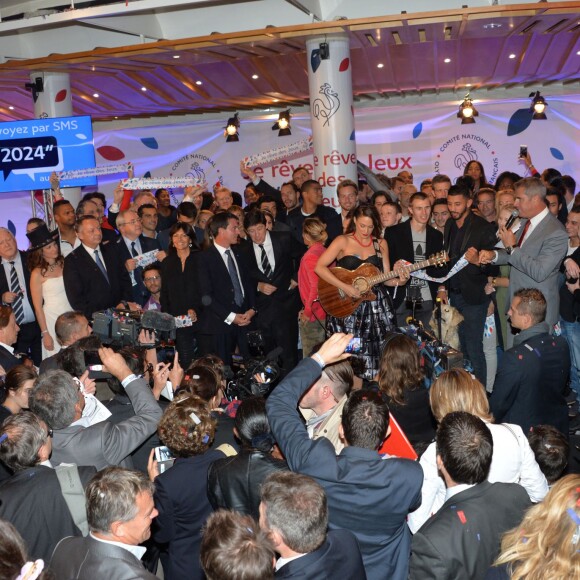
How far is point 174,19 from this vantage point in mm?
9164

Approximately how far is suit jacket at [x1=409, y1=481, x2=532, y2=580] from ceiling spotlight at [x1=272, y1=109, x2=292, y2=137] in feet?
33.8

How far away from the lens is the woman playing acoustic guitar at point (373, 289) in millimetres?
6672

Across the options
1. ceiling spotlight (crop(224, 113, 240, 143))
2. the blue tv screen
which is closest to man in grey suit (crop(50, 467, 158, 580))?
the blue tv screen

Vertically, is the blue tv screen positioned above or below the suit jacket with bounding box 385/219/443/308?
above

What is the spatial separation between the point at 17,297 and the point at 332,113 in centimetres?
390

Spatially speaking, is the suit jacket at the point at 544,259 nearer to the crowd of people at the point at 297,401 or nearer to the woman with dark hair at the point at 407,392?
the crowd of people at the point at 297,401

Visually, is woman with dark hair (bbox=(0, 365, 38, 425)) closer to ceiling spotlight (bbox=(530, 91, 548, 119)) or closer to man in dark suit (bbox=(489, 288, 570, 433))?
man in dark suit (bbox=(489, 288, 570, 433))

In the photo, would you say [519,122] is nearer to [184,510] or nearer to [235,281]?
[235,281]

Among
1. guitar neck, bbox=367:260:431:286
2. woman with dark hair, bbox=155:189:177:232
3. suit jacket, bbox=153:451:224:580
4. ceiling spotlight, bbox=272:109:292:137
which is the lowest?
suit jacket, bbox=153:451:224:580

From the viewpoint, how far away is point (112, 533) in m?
2.74

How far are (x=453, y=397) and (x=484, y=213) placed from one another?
15.0 feet

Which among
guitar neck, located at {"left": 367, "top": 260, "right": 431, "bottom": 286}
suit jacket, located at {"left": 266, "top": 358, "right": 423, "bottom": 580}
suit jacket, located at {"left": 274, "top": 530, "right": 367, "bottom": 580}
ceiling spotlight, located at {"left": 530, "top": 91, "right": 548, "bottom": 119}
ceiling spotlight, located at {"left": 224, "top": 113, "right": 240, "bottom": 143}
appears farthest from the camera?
ceiling spotlight, located at {"left": 224, "top": 113, "right": 240, "bottom": 143}

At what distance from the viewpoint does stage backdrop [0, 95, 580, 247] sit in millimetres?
12547

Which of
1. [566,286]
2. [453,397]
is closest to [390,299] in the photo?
[566,286]
